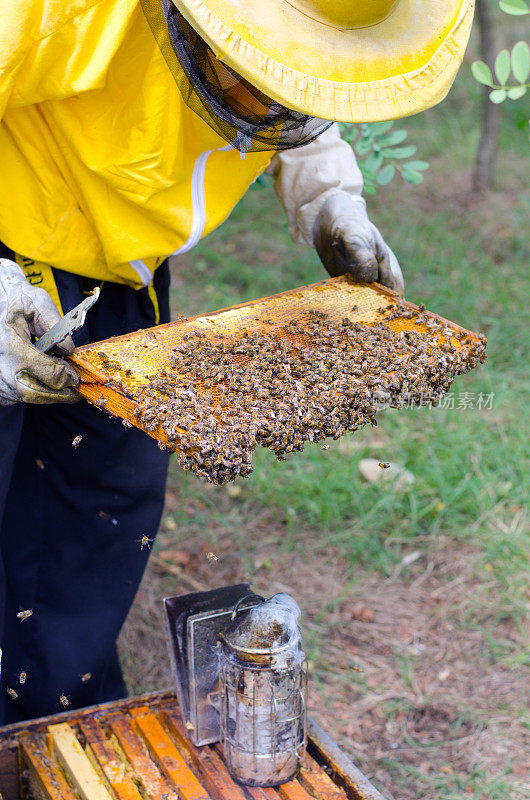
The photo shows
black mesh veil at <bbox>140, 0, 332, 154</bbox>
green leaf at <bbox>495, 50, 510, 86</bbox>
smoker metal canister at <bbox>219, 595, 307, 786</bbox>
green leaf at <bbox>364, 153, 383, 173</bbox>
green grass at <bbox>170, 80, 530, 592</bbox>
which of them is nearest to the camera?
black mesh veil at <bbox>140, 0, 332, 154</bbox>

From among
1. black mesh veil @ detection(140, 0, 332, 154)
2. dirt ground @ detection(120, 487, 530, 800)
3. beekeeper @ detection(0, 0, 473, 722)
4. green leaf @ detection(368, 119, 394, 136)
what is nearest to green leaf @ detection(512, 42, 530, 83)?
beekeeper @ detection(0, 0, 473, 722)

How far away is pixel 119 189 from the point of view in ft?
6.91

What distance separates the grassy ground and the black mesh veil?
85.2 inches

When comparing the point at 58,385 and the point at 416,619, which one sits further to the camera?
the point at 416,619

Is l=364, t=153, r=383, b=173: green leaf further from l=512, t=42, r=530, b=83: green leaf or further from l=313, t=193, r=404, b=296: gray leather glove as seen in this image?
l=512, t=42, r=530, b=83: green leaf

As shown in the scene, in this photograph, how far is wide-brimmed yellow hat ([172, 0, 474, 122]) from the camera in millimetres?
1573

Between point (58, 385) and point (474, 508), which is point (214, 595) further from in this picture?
point (474, 508)

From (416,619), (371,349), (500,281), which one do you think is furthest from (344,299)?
(500,281)

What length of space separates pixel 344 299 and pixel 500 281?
3574 mm

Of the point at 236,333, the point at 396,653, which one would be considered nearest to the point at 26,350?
the point at 236,333

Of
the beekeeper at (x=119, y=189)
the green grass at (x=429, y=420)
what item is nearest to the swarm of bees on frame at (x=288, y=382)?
the beekeeper at (x=119, y=189)

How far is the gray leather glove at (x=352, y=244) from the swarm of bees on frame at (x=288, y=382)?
24 cm

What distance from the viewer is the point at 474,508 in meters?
3.95

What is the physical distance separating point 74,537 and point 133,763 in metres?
0.82
